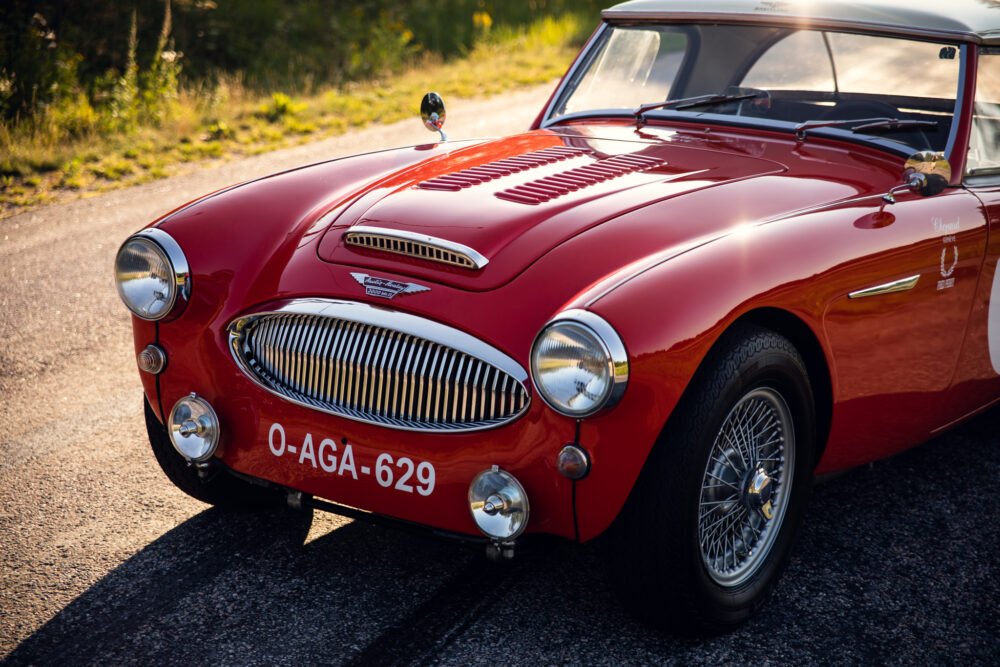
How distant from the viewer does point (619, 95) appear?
4453mm

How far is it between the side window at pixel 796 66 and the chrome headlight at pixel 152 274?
2.29 m

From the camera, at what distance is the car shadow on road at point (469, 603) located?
9.52ft

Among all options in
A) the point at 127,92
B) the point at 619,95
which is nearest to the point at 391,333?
the point at 619,95

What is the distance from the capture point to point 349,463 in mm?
2896

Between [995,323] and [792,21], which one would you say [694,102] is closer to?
[792,21]

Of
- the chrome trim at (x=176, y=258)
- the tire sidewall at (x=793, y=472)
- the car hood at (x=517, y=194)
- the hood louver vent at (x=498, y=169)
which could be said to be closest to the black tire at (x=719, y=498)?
the tire sidewall at (x=793, y=472)

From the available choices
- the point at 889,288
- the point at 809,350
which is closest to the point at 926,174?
the point at 889,288

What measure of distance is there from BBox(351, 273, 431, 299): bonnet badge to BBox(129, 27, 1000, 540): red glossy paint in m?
0.03

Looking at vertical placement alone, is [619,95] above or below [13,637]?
above

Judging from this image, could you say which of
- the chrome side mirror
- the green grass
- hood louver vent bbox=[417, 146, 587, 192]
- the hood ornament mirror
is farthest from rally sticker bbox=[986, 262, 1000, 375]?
the green grass

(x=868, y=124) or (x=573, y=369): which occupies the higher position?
(x=868, y=124)

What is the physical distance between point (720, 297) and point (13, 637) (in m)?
2.03

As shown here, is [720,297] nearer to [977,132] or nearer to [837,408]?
[837,408]

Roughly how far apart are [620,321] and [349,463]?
0.81 m
